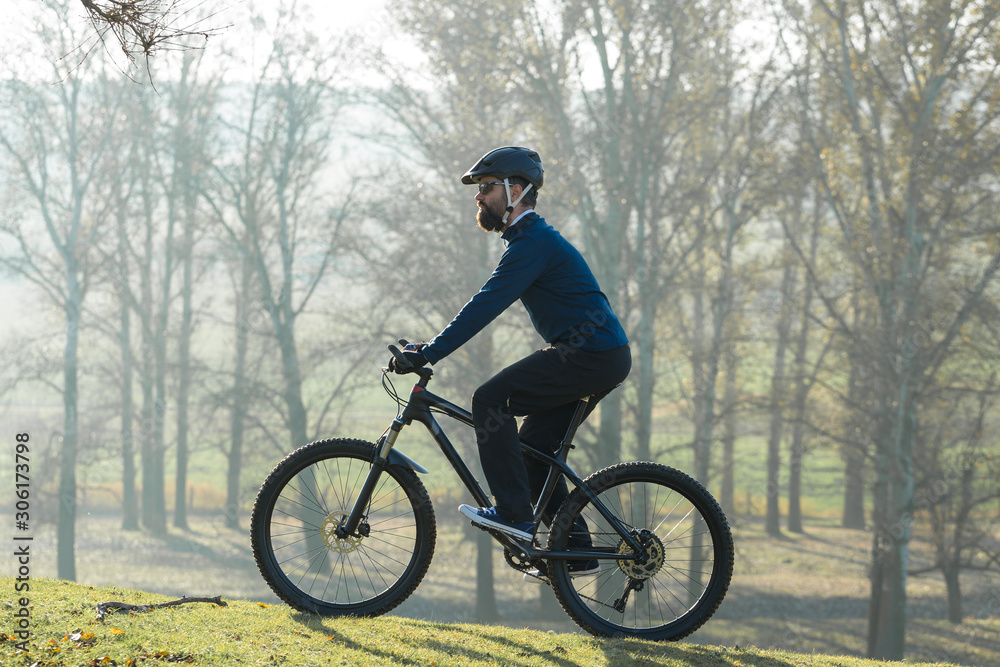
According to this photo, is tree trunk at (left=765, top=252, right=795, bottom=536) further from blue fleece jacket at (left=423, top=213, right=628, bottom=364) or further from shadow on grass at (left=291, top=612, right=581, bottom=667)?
shadow on grass at (left=291, top=612, right=581, bottom=667)

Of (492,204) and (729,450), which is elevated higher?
(492,204)

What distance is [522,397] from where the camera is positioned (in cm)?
402

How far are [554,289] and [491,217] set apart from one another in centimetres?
50

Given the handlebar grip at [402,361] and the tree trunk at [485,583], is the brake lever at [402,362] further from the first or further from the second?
the tree trunk at [485,583]

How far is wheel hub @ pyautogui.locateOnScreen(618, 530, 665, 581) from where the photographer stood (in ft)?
13.7

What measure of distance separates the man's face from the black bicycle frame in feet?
2.73

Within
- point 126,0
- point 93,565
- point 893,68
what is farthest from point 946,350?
point 93,565

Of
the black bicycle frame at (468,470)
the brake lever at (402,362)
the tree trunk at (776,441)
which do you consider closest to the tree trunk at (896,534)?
the tree trunk at (776,441)

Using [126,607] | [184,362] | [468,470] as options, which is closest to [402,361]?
[468,470]

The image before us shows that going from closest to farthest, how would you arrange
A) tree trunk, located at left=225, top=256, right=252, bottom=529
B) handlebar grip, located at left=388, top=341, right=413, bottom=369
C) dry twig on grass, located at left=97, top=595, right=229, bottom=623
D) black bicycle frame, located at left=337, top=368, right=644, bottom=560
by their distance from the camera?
handlebar grip, located at left=388, top=341, right=413, bottom=369
dry twig on grass, located at left=97, top=595, right=229, bottom=623
black bicycle frame, located at left=337, top=368, right=644, bottom=560
tree trunk, located at left=225, top=256, right=252, bottom=529

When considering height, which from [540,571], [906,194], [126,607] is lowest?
[126,607]

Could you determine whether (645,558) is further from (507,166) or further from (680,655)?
(507,166)

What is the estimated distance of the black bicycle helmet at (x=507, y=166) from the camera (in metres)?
4.07

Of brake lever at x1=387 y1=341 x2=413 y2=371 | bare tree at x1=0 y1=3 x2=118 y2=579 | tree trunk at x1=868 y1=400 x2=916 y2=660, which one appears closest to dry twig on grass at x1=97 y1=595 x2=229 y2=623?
brake lever at x1=387 y1=341 x2=413 y2=371
